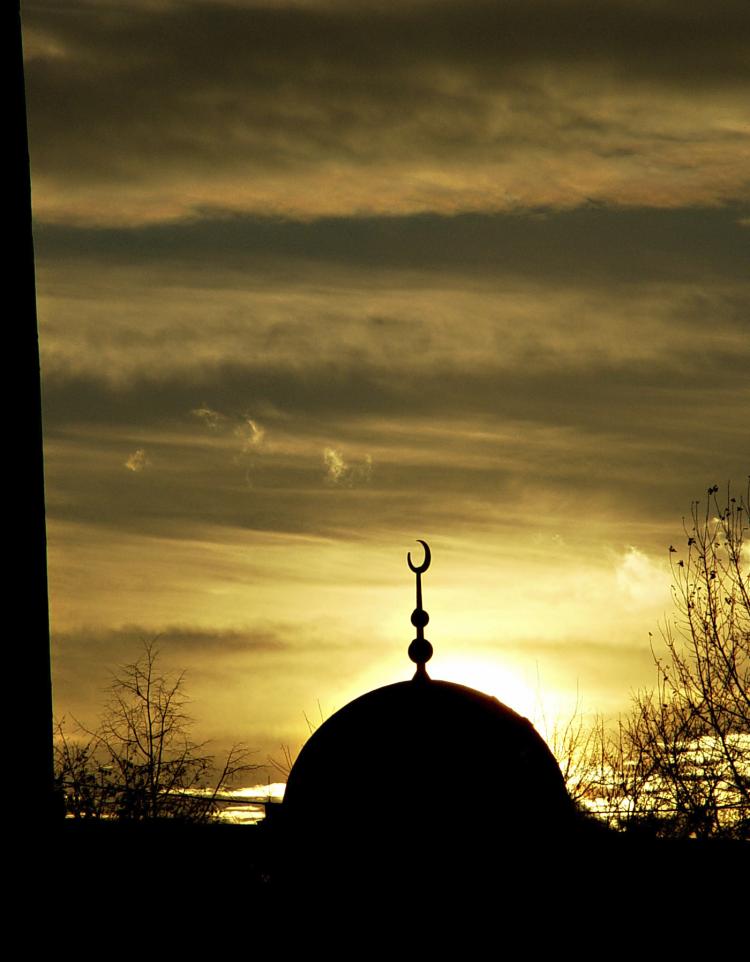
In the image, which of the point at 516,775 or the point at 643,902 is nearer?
the point at 516,775

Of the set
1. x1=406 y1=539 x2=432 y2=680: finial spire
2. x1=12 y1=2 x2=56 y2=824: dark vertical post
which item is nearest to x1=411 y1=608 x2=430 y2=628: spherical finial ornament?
x1=406 y1=539 x2=432 y2=680: finial spire

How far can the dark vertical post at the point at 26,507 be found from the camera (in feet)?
45.9

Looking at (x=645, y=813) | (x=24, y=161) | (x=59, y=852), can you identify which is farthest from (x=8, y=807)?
(x=645, y=813)

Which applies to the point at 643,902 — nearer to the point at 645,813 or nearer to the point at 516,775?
the point at 645,813

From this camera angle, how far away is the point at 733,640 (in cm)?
2233

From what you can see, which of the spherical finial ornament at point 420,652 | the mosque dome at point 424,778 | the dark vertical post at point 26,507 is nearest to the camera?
the dark vertical post at point 26,507

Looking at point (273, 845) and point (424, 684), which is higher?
point (424, 684)

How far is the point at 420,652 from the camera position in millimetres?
14961

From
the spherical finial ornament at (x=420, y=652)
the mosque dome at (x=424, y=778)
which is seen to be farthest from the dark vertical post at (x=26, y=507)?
the spherical finial ornament at (x=420, y=652)

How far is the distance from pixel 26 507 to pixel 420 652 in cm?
451

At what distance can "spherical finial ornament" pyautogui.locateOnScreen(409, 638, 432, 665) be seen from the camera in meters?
14.9

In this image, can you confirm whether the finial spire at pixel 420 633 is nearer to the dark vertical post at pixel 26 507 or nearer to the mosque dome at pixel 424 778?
the mosque dome at pixel 424 778

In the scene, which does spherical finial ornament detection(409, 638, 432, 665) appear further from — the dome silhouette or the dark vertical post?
the dark vertical post

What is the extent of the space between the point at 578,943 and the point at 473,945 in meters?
1.86
